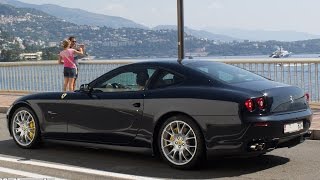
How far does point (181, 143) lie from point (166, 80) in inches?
35.5

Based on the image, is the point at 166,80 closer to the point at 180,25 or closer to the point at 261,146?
the point at 261,146

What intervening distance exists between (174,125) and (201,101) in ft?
1.51

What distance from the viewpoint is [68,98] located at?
7.96 meters

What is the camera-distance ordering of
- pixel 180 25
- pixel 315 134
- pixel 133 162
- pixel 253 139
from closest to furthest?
pixel 253 139 < pixel 133 162 < pixel 315 134 < pixel 180 25

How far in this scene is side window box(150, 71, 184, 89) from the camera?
23.1 feet

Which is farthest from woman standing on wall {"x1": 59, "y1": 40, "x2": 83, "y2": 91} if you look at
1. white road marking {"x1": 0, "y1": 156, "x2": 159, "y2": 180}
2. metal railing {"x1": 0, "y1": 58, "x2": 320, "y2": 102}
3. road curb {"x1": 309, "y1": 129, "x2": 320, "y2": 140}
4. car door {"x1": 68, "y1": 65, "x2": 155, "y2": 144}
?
road curb {"x1": 309, "y1": 129, "x2": 320, "y2": 140}

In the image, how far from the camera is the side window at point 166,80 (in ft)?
23.1

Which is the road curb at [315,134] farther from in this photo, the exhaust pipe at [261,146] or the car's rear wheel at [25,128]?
the car's rear wheel at [25,128]

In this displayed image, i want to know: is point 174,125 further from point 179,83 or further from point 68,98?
point 68,98

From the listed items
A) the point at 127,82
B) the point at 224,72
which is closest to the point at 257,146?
the point at 224,72

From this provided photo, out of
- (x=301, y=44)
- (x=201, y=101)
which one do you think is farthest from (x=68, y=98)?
(x=301, y=44)

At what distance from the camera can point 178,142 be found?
6719 millimetres

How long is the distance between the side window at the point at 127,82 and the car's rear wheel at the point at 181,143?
782 millimetres

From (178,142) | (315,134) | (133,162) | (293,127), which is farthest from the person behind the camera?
(315,134)
